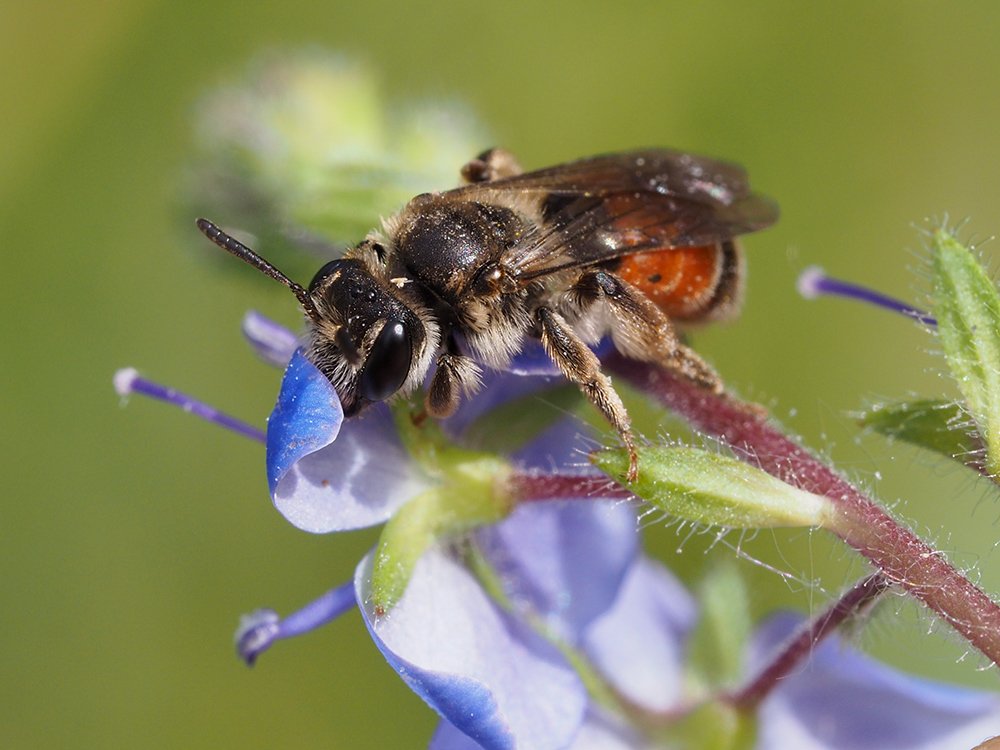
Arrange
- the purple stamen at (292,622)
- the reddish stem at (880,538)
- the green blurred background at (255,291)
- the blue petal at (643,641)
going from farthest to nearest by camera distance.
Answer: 1. the green blurred background at (255,291)
2. the blue petal at (643,641)
3. the purple stamen at (292,622)
4. the reddish stem at (880,538)

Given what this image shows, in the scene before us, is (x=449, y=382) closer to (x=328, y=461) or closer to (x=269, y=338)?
(x=328, y=461)

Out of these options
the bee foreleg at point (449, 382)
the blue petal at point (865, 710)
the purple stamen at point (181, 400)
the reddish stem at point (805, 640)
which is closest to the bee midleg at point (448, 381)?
the bee foreleg at point (449, 382)

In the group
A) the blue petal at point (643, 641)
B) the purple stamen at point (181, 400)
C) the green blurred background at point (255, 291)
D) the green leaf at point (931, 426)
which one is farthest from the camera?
the green blurred background at point (255, 291)

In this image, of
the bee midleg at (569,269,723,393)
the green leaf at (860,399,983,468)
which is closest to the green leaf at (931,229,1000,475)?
the green leaf at (860,399,983,468)

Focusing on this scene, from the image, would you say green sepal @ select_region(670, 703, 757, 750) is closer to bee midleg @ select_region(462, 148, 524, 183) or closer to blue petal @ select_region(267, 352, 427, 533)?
blue petal @ select_region(267, 352, 427, 533)

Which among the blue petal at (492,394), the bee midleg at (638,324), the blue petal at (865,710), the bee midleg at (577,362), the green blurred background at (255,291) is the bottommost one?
the green blurred background at (255,291)

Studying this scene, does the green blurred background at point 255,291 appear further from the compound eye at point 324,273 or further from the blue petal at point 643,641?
the compound eye at point 324,273
